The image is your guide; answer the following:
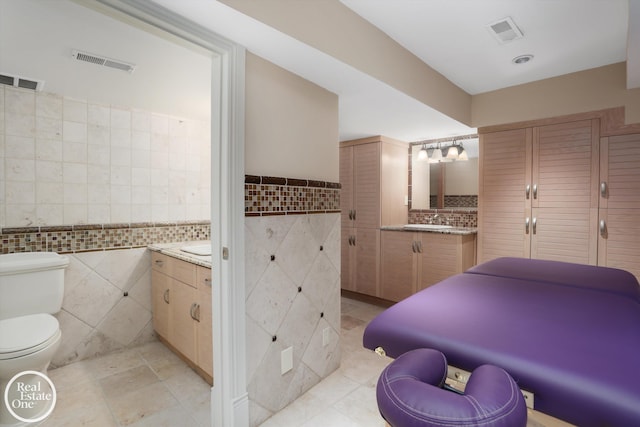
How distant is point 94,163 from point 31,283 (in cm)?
96

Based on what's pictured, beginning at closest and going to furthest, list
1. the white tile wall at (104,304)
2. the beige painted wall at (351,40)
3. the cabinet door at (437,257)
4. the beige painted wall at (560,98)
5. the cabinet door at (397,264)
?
the beige painted wall at (351,40)
the white tile wall at (104,304)
the beige painted wall at (560,98)
the cabinet door at (437,257)
the cabinet door at (397,264)

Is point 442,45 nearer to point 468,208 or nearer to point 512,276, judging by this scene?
point 512,276

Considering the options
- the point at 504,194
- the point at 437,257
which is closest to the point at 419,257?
the point at 437,257

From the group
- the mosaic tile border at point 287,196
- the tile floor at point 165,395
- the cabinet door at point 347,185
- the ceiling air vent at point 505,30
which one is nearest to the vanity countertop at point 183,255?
the mosaic tile border at point 287,196

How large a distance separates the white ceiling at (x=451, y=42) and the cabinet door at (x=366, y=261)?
140 centimetres

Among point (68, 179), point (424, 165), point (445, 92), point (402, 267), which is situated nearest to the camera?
point (68, 179)

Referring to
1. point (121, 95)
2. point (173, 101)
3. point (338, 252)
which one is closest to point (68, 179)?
point (121, 95)

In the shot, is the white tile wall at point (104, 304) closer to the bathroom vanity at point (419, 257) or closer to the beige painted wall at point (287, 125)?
the beige painted wall at point (287, 125)

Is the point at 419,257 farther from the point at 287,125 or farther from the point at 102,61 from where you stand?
the point at 102,61

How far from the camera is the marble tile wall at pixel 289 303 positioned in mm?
1653

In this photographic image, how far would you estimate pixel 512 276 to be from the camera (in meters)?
1.69

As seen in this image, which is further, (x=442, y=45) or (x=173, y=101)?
(x=173, y=101)

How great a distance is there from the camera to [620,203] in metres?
2.42

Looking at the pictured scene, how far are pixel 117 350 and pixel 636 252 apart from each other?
4169mm
